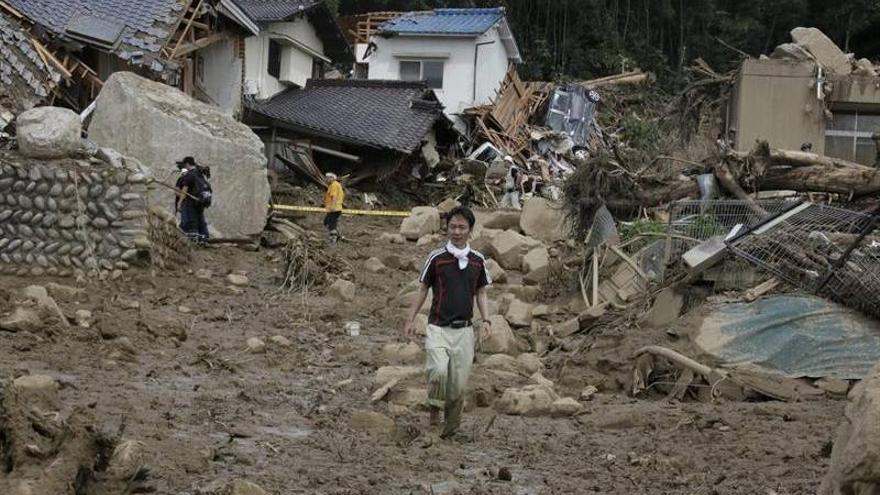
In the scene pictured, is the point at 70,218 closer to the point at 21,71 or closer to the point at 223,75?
the point at 21,71

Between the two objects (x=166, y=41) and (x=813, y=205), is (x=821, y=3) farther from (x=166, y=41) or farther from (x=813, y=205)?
(x=813, y=205)

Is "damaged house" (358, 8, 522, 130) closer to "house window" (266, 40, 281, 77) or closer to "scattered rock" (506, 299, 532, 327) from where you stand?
"house window" (266, 40, 281, 77)

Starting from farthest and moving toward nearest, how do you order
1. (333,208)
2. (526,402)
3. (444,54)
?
(444,54) → (333,208) → (526,402)

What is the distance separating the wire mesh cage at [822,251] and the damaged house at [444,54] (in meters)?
22.3

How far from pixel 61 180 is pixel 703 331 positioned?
23.7 ft

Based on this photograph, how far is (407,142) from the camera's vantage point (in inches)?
1032

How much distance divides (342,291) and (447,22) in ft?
68.9

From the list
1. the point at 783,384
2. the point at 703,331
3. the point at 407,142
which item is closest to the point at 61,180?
the point at 703,331

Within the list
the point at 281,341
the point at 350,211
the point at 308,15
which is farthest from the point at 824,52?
the point at 281,341

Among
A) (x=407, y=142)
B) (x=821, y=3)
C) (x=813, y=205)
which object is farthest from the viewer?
(x=821, y=3)

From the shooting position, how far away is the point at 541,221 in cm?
1908

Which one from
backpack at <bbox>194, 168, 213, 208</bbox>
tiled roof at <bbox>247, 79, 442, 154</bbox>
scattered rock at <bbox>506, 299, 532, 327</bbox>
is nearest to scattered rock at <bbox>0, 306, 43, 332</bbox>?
scattered rock at <bbox>506, 299, 532, 327</bbox>

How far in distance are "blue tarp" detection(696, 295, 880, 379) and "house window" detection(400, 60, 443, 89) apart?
24348 mm

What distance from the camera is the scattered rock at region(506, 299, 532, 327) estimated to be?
1287 cm
